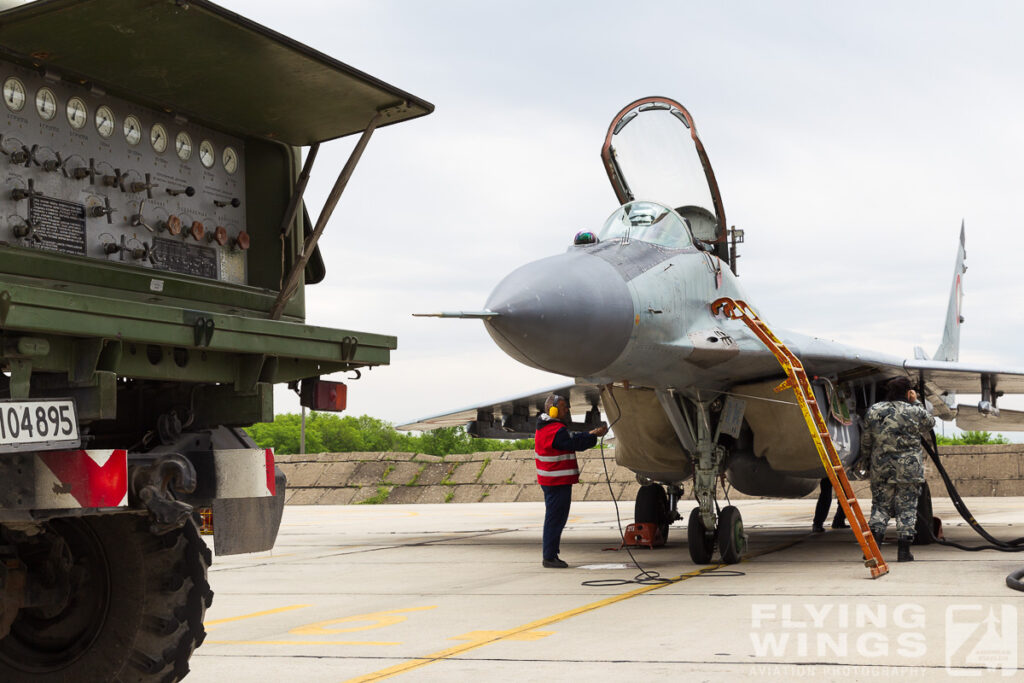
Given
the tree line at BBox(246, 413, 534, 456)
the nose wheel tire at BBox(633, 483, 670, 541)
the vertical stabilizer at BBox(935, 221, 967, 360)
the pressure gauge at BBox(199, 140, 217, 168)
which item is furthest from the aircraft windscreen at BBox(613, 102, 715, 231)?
the tree line at BBox(246, 413, 534, 456)

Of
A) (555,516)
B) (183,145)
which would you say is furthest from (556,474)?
(183,145)

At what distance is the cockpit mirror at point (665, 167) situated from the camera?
10.1m

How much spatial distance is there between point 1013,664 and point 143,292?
3984mm

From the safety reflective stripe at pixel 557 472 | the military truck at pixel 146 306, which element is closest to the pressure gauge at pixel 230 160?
the military truck at pixel 146 306

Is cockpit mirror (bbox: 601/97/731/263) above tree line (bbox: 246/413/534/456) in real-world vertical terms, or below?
above

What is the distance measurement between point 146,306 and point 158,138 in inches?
50.0

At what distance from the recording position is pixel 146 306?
139 inches

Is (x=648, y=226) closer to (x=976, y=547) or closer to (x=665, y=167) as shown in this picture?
(x=665, y=167)

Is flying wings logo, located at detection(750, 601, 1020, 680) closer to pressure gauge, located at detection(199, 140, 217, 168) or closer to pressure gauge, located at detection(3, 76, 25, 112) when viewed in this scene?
pressure gauge, located at detection(199, 140, 217, 168)

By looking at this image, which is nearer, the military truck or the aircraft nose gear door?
the military truck

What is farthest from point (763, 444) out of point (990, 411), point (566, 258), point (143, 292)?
point (143, 292)

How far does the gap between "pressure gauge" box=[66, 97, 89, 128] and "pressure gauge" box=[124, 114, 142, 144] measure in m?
0.19

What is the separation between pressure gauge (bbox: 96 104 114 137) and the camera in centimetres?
423

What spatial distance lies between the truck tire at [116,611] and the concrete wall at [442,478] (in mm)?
21051
